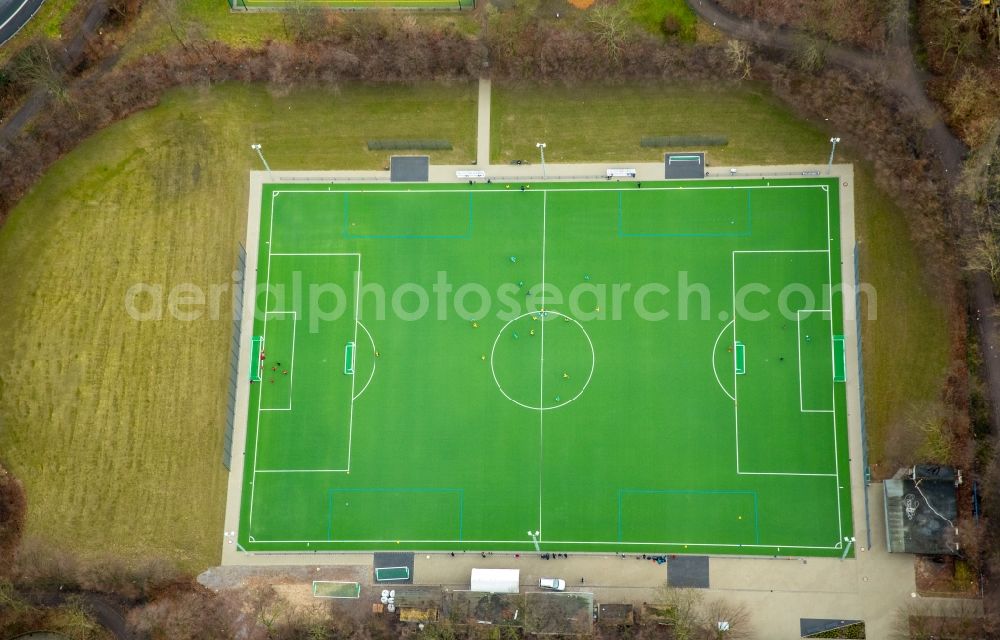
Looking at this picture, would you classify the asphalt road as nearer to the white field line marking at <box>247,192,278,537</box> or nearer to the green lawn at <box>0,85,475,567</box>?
the green lawn at <box>0,85,475,567</box>

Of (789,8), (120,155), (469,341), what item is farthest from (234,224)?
(789,8)

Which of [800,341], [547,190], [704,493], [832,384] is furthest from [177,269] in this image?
[832,384]

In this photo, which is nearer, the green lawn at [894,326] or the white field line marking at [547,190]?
the green lawn at [894,326]

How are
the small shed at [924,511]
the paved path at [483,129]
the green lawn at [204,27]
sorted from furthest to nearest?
the green lawn at [204,27], the paved path at [483,129], the small shed at [924,511]

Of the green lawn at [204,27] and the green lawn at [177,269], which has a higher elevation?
the green lawn at [204,27]

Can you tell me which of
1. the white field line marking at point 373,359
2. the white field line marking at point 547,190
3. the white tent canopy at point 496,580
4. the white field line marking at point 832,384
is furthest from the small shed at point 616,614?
the white field line marking at point 547,190

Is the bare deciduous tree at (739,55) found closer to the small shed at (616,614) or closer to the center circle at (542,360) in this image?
the center circle at (542,360)
